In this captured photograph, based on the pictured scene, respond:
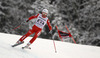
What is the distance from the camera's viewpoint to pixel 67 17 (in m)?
20.5

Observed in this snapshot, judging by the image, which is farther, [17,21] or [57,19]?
[17,21]

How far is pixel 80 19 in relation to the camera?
19531mm

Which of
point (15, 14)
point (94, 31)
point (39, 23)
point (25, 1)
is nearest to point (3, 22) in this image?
point (15, 14)

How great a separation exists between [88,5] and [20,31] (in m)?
9.37

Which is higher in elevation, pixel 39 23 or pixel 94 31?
pixel 39 23

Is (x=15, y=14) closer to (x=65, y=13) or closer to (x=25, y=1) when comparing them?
(x=25, y=1)

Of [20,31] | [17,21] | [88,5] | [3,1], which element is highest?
[3,1]

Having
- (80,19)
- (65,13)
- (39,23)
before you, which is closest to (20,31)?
(65,13)

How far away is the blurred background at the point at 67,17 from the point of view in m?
18.7

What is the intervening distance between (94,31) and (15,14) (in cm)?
1010

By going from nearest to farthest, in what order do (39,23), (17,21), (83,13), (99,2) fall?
(39,23), (99,2), (83,13), (17,21)

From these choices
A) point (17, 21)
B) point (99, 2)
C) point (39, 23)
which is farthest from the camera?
point (17, 21)

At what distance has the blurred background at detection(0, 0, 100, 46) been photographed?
18.7 m

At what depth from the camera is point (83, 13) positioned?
19.6 meters
